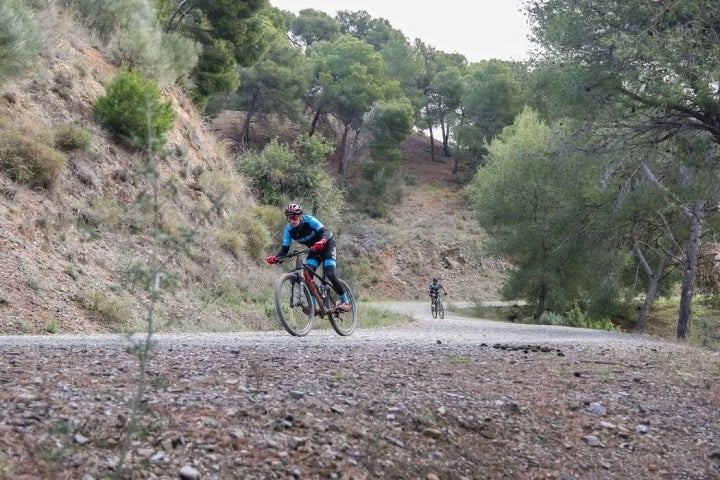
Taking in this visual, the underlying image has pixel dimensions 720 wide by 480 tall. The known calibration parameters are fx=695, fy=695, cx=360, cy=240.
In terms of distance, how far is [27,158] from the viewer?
1491cm

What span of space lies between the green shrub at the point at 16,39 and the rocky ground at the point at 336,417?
35.8ft

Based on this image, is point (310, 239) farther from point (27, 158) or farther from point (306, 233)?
point (27, 158)

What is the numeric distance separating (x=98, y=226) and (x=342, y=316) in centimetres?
519

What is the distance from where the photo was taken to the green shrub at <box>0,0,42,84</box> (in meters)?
15.4

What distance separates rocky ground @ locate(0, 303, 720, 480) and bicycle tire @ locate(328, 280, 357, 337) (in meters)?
3.93

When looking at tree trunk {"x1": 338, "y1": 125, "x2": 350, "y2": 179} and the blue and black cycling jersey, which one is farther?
tree trunk {"x1": 338, "y1": 125, "x2": 350, "y2": 179}

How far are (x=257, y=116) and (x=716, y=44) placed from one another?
43331 mm

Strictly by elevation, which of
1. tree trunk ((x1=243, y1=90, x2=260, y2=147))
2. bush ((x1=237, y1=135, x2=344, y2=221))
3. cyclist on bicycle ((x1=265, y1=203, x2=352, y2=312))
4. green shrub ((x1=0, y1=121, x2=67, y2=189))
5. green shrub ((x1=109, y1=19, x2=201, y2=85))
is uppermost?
tree trunk ((x1=243, y1=90, x2=260, y2=147))

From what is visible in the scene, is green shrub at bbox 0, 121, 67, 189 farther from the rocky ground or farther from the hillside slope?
the rocky ground

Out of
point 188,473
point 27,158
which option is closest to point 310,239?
point 188,473

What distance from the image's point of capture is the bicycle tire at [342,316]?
37.9ft

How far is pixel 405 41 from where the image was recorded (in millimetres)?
66750

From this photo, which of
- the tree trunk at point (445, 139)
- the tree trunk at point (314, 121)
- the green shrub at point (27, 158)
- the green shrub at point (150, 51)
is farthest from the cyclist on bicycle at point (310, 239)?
the tree trunk at point (445, 139)

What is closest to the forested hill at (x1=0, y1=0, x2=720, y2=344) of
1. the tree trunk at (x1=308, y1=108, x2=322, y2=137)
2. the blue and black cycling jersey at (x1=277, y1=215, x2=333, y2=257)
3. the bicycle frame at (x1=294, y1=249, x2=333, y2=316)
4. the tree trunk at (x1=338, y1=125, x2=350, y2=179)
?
the blue and black cycling jersey at (x1=277, y1=215, x2=333, y2=257)
